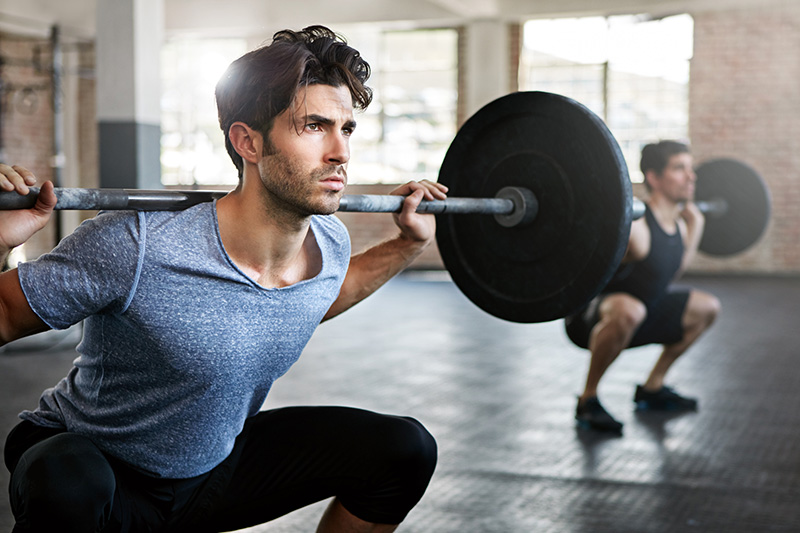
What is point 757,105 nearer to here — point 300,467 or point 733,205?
point 733,205

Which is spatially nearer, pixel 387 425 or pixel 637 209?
pixel 387 425

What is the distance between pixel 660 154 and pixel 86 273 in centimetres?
246

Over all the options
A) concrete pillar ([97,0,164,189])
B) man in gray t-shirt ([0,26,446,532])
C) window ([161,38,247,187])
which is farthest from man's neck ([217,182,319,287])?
window ([161,38,247,187])

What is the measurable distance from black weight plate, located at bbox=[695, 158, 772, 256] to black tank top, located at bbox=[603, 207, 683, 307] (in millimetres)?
790

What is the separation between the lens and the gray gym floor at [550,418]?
2158 mm

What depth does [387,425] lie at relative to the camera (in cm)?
146

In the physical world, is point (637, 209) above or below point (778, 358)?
above

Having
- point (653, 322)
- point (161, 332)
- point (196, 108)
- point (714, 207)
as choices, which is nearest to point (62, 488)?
point (161, 332)

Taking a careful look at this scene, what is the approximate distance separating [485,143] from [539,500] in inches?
38.6

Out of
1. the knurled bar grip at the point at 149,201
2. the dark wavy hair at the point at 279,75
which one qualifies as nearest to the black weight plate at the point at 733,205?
the knurled bar grip at the point at 149,201

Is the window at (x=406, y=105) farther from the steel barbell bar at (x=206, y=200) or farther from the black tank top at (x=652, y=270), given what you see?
the steel barbell bar at (x=206, y=200)

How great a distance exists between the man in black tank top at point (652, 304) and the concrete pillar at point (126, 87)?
2704mm

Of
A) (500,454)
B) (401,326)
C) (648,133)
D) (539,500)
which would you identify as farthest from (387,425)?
(648,133)

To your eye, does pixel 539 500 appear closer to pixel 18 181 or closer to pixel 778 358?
pixel 18 181
